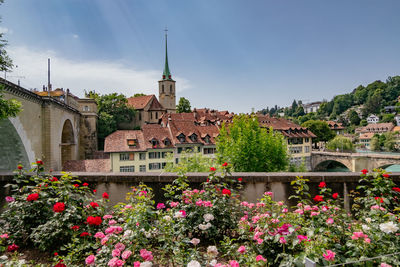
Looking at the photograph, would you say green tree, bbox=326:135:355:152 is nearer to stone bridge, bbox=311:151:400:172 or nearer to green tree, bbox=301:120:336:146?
green tree, bbox=301:120:336:146

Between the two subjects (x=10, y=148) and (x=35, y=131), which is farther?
(x=35, y=131)

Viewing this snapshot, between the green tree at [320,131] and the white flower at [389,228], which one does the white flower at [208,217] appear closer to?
the white flower at [389,228]

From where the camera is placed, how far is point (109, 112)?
48.4 metres

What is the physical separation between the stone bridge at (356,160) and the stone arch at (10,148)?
1501 inches

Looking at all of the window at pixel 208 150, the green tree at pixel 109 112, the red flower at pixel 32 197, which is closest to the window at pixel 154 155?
the window at pixel 208 150

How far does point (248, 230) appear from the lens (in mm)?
2885

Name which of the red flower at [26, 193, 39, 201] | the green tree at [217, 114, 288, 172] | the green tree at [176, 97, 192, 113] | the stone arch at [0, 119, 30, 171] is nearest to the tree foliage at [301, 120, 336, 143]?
the green tree at [176, 97, 192, 113]

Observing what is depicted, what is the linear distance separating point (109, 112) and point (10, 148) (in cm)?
3031

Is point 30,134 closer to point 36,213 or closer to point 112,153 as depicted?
point 112,153

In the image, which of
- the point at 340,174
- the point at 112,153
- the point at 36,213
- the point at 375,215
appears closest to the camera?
the point at 375,215

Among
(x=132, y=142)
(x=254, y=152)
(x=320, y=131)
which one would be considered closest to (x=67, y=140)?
(x=132, y=142)

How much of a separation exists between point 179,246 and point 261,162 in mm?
16816

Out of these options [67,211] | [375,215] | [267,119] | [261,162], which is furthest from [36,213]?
[267,119]

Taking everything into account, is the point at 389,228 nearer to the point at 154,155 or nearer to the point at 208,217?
the point at 208,217
